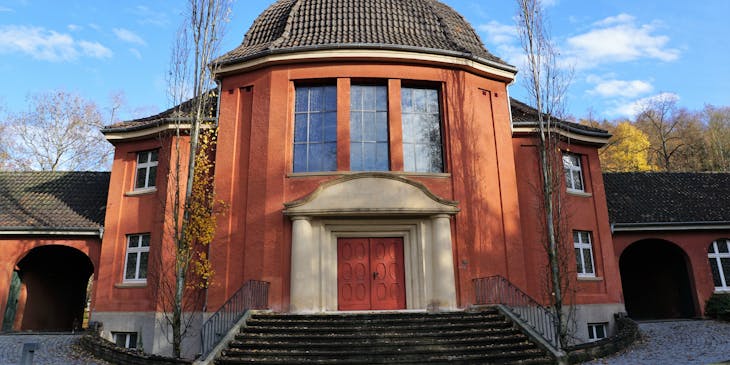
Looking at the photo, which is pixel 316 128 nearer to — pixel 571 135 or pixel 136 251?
pixel 136 251

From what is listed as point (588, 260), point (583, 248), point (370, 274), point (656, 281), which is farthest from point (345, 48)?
point (656, 281)

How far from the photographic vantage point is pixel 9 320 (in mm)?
15602

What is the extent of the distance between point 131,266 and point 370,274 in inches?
293

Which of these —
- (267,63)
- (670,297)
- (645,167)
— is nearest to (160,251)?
(267,63)

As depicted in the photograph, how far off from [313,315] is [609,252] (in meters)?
10.1

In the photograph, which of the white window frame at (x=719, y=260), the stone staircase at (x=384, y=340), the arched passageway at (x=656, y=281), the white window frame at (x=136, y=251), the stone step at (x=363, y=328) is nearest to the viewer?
the stone staircase at (x=384, y=340)

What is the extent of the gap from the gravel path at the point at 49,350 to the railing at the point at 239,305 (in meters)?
2.39

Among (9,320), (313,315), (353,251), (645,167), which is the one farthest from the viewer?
(645,167)

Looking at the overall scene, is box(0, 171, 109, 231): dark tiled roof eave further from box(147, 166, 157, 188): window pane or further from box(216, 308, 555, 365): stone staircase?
box(216, 308, 555, 365): stone staircase

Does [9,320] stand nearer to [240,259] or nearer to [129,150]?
[129,150]

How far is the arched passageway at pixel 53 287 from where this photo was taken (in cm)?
1673

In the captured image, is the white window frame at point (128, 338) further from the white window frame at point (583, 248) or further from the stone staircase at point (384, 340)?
the white window frame at point (583, 248)

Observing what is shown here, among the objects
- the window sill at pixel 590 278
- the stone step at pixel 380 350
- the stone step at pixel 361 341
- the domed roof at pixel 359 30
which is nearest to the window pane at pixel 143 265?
the stone step at pixel 361 341

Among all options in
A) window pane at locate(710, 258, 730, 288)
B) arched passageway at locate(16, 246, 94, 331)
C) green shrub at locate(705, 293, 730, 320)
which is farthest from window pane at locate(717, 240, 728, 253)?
arched passageway at locate(16, 246, 94, 331)
